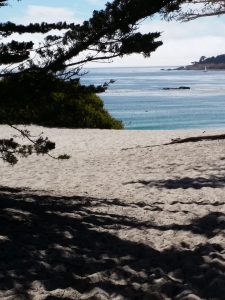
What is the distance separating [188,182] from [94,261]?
5.86 meters

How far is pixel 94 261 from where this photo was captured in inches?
242

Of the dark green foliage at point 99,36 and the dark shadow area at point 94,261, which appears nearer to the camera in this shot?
the dark shadow area at point 94,261

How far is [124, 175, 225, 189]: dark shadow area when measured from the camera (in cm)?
1123

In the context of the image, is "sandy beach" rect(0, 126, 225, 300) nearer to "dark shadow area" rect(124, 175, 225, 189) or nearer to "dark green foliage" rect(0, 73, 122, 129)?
"dark shadow area" rect(124, 175, 225, 189)

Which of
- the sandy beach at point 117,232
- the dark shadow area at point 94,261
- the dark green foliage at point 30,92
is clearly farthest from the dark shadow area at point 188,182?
the dark shadow area at point 94,261

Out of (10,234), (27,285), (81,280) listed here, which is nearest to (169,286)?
(81,280)

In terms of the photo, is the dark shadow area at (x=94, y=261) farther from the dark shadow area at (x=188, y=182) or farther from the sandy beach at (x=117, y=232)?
the dark shadow area at (x=188, y=182)

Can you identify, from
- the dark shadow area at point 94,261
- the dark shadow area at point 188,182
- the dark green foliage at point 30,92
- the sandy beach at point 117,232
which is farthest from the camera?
the dark shadow area at point 188,182

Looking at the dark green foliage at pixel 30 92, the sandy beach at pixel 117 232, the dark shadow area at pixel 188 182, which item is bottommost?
the dark shadow area at pixel 188 182

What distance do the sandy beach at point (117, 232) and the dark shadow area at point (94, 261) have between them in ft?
0.03

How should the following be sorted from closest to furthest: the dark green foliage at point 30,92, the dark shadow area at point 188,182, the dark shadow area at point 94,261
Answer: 1. the dark shadow area at point 94,261
2. the dark green foliage at point 30,92
3. the dark shadow area at point 188,182

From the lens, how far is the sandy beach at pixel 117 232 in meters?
5.29

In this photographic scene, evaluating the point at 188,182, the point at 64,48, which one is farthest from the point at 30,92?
the point at 188,182

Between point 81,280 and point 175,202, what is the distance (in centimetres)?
458
